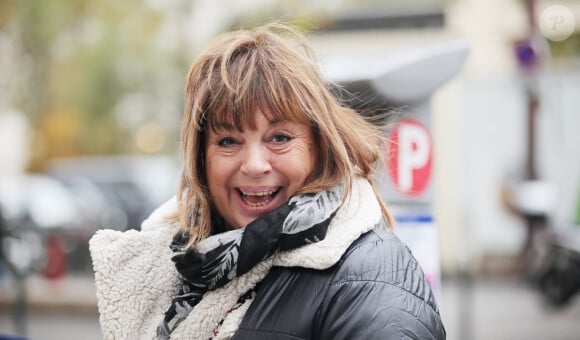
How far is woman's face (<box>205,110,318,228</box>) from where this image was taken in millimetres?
1905

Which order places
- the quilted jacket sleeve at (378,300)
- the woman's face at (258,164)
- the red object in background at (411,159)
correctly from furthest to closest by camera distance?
the red object in background at (411,159)
the woman's face at (258,164)
the quilted jacket sleeve at (378,300)

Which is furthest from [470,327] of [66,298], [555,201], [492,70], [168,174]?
[168,174]

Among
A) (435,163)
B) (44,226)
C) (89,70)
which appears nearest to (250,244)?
(435,163)

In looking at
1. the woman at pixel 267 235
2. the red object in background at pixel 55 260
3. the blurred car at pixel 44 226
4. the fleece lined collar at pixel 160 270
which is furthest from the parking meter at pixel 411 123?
the red object in background at pixel 55 260

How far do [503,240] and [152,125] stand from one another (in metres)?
22.4

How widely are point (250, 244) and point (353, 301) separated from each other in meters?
Answer: 0.28

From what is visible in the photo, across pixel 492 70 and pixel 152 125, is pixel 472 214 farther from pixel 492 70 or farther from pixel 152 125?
pixel 152 125

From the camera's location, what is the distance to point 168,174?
20.0 m

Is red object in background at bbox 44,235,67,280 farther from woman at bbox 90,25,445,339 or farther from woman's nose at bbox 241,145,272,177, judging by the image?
woman's nose at bbox 241,145,272,177

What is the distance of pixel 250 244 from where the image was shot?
71.5 inches

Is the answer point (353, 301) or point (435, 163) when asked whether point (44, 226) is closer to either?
point (435, 163)

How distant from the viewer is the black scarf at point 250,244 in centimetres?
181

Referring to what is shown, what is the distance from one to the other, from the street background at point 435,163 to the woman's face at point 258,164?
4.50ft

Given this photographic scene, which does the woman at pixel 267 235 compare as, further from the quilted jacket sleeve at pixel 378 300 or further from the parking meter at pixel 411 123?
the parking meter at pixel 411 123
